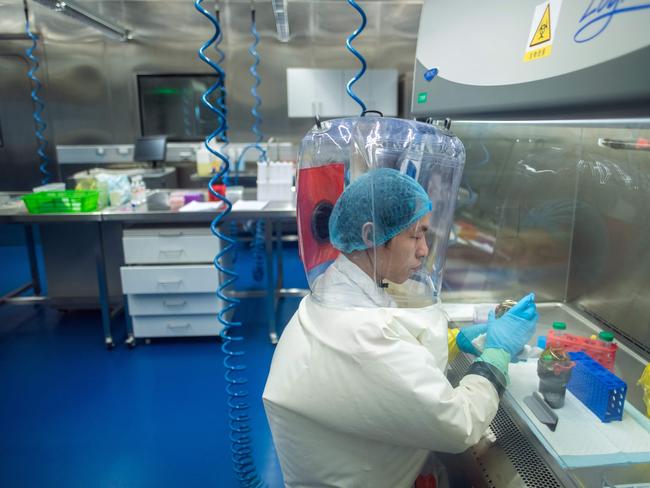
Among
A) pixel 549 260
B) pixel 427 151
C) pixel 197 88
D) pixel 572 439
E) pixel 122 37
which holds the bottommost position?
pixel 572 439

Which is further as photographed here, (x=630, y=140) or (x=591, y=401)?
(x=630, y=140)

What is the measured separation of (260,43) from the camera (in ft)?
18.7

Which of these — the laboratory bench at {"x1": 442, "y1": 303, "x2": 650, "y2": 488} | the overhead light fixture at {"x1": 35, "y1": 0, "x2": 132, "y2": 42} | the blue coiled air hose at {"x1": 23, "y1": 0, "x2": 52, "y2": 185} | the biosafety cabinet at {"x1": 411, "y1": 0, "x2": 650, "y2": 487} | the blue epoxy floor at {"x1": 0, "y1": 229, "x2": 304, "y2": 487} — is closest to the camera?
the biosafety cabinet at {"x1": 411, "y1": 0, "x2": 650, "y2": 487}

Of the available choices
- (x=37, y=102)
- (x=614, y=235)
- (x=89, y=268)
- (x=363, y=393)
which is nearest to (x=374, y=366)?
(x=363, y=393)

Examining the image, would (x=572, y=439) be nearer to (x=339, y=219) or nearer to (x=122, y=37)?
(x=339, y=219)

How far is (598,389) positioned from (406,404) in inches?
16.6

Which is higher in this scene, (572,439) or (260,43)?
(260,43)

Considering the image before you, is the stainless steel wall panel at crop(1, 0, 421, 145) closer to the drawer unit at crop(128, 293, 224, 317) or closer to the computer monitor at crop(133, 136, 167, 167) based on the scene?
the computer monitor at crop(133, 136, 167, 167)

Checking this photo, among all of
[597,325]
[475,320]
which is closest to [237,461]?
[475,320]

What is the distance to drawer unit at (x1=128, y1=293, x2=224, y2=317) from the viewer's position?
9.45 feet

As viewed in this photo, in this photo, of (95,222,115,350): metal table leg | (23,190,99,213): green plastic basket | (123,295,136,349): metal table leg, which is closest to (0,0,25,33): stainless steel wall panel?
(23,190,99,213): green plastic basket

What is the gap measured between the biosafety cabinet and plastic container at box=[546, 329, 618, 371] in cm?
6

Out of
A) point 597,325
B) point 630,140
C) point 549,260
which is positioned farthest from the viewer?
point 549,260

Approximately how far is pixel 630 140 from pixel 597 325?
54 centimetres
